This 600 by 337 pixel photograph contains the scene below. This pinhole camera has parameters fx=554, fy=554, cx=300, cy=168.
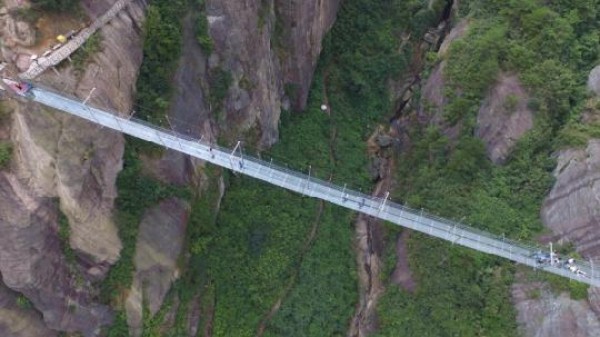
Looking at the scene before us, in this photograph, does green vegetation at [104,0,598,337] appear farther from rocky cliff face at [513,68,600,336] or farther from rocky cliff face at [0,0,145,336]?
rocky cliff face at [0,0,145,336]

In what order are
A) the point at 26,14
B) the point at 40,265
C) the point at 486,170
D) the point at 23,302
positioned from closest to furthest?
the point at 26,14, the point at 40,265, the point at 23,302, the point at 486,170

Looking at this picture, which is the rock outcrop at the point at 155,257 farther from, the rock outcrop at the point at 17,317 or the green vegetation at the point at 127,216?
the rock outcrop at the point at 17,317

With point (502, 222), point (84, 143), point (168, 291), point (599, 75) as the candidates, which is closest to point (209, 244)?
point (168, 291)

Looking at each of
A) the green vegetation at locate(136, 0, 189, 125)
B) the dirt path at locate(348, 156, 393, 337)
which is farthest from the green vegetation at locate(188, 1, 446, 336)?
the green vegetation at locate(136, 0, 189, 125)

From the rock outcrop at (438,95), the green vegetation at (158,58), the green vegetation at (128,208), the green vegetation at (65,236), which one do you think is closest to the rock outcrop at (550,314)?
the rock outcrop at (438,95)

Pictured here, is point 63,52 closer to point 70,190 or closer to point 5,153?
point 5,153

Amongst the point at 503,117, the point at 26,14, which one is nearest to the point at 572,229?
the point at 503,117
